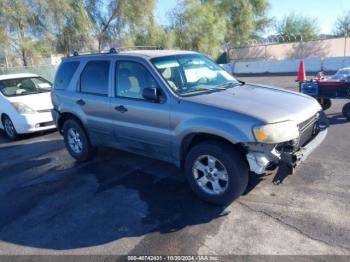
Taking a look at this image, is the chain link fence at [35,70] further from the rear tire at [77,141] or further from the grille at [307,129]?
A: the grille at [307,129]

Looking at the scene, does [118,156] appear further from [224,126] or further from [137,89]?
[224,126]

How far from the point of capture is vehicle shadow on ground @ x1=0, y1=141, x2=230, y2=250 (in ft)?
12.1

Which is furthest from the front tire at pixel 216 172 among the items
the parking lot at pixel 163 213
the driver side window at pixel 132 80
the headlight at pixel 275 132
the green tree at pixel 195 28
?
the green tree at pixel 195 28

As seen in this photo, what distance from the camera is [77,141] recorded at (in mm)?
6004

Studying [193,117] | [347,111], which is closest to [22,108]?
[193,117]

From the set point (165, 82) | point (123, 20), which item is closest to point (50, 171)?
point (165, 82)

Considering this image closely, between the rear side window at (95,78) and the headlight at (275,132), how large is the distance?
8.52ft

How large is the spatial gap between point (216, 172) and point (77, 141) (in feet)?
10.1

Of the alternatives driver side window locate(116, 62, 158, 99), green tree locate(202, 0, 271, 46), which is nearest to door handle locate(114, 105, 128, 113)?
driver side window locate(116, 62, 158, 99)

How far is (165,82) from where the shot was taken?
428cm

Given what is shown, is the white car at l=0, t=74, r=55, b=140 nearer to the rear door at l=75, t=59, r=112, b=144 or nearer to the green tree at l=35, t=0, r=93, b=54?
the rear door at l=75, t=59, r=112, b=144

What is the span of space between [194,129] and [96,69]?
2269 mm

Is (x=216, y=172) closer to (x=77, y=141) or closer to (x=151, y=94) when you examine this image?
(x=151, y=94)

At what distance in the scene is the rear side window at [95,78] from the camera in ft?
16.7
